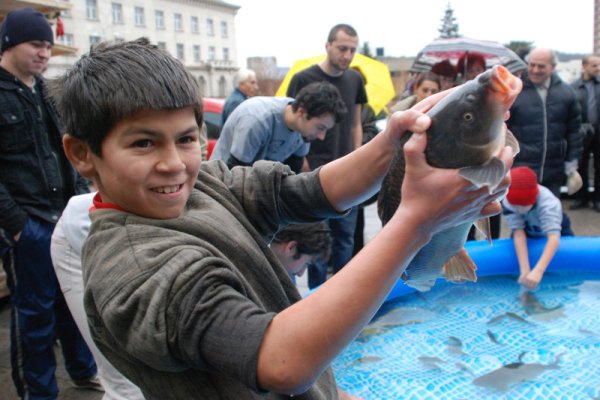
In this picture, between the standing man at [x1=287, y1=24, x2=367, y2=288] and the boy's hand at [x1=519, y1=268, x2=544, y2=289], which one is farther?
the standing man at [x1=287, y1=24, x2=367, y2=288]

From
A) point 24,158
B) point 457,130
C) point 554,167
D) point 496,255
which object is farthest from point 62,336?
point 554,167

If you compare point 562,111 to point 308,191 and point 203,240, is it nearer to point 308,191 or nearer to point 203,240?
point 308,191

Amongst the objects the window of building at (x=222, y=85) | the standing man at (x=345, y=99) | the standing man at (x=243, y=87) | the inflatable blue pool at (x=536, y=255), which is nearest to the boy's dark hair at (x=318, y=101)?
the standing man at (x=345, y=99)

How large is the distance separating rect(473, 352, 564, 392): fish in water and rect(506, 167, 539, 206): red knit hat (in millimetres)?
1375

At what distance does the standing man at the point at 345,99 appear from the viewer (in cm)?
508

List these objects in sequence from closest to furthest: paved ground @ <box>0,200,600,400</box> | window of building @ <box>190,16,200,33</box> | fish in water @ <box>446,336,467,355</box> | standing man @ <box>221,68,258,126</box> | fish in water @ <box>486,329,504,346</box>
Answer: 1. paved ground @ <box>0,200,600,400</box>
2. fish in water @ <box>446,336,467,355</box>
3. fish in water @ <box>486,329,504,346</box>
4. standing man @ <box>221,68,258,126</box>
5. window of building @ <box>190,16,200,33</box>

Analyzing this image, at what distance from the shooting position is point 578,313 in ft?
15.8

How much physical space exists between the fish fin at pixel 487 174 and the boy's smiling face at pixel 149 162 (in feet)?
1.93

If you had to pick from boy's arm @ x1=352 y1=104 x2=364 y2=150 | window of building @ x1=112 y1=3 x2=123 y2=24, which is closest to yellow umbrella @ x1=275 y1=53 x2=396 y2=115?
boy's arm @ x1=352 y1=104 x2=364 y2=150

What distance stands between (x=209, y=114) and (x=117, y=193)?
7.74m

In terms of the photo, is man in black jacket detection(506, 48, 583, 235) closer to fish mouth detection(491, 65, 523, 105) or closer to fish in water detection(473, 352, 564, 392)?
fish in water detection(473, 352, 564, 392)

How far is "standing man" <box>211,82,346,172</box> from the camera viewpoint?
399 centimetres

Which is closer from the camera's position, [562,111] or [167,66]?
[167,66]

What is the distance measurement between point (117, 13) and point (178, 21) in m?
8.46
